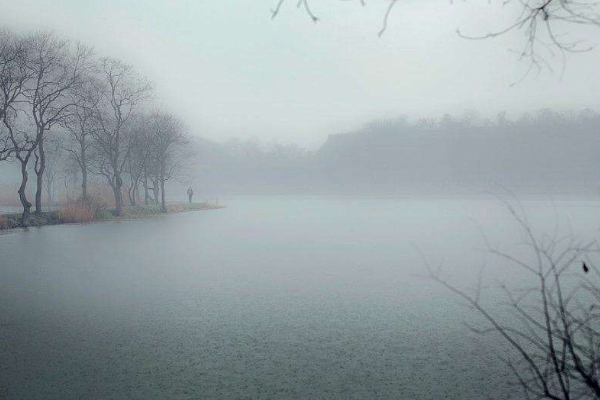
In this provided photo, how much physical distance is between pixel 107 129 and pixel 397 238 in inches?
1051

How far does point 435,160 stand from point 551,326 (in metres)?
83.9

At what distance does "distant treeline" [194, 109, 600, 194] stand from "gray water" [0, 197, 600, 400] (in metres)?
58.8

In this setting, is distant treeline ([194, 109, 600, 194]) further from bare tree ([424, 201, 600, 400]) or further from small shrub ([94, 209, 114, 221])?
bare tree ([424, 201, 600, 400])

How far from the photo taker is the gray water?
4.64 m

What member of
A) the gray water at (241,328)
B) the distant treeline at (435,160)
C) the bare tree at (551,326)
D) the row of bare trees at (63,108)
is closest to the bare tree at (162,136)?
the row of bare trees at (63,108)

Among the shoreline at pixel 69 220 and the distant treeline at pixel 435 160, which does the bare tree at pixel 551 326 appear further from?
the distant treeline at pixel 435 160

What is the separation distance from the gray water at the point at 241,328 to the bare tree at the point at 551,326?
33 cm

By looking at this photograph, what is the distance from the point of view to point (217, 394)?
442 centimetres

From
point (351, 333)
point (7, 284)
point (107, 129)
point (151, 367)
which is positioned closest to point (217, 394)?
point (151, 367)

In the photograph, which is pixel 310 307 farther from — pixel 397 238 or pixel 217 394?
pixel 397 238

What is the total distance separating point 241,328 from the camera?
6559 mm

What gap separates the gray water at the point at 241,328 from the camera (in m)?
4.64

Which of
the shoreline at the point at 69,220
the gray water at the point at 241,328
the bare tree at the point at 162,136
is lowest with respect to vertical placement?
the gray water at the point at 241,328

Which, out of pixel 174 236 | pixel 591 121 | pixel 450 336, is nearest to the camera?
pixel 450 336
